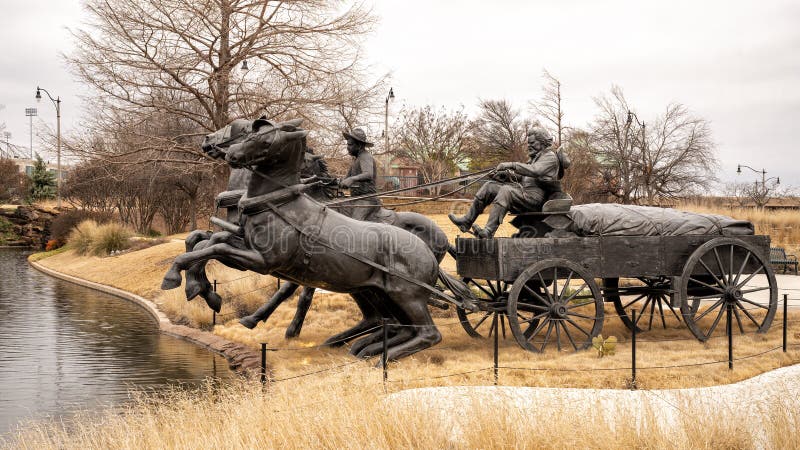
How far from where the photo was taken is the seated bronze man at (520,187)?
10.1 m

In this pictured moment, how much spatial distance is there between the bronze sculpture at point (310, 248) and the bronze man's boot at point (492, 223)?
775mm

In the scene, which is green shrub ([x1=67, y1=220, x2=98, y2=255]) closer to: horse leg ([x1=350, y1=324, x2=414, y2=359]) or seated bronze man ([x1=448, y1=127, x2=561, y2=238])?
horse leg ([x1=350, y1=324, x2=414, y2=359])

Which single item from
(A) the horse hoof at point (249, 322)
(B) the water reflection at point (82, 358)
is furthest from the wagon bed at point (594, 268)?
(B) the water reflection at point (82, 358)

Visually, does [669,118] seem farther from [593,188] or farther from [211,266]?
[211,266]

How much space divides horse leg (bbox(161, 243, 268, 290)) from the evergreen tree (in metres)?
50.3

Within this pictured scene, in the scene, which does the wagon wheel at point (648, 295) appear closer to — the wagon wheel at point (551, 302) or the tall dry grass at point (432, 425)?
the wagon wheel at point (551, 302)

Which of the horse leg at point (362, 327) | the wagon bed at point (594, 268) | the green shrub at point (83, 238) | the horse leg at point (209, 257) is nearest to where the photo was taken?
the horse leg at point (209, 257)

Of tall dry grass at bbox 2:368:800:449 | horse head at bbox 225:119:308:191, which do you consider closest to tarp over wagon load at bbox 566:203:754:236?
tall dry grass at bbox 2:368:800:449

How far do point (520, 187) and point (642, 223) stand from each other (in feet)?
5.69

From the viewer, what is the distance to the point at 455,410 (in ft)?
21.9

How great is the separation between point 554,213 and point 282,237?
3.67m

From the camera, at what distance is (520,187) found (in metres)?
10.2

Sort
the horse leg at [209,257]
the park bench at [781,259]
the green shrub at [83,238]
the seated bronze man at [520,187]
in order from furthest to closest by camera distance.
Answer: the green shrub at [83,238], the park bench at [781,259], the seated bronze man at [520,187], the horse leg at [209,257]

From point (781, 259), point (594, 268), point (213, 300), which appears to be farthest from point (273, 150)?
point (781, 259)
